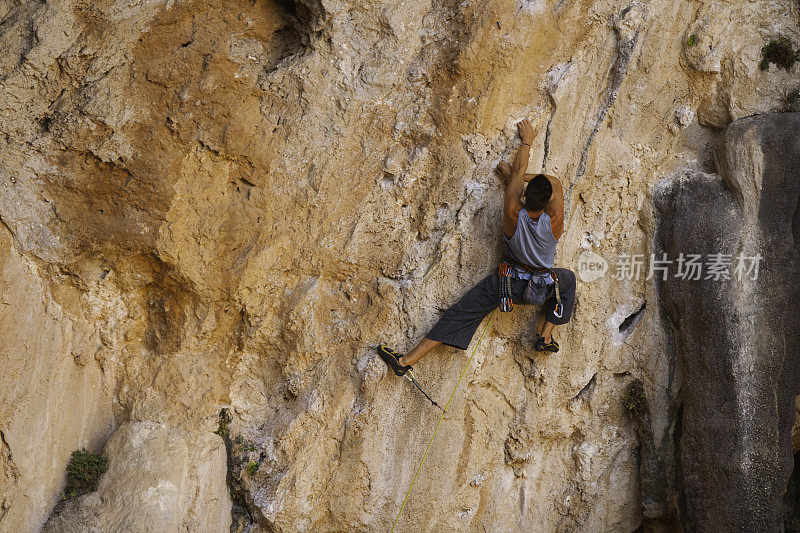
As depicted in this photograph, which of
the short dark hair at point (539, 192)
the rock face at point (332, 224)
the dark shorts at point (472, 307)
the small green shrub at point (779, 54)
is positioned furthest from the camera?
the small green shrub at point (779, 54)

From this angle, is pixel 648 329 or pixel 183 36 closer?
pixel 183 36

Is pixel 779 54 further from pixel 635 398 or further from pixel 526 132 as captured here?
pixel 635 398

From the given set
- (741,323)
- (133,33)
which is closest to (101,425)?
(133,33)

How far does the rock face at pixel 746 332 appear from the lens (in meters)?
5.54

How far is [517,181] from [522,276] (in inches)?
29.4

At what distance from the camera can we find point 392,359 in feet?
18.0

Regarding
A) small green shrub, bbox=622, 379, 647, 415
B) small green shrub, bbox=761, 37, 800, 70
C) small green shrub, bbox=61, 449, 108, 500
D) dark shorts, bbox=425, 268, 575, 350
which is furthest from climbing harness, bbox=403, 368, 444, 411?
small green shrub, bbox=761, 37, 800, 70

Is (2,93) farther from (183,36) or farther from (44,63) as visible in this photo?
(183,36)

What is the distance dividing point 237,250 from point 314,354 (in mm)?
1074

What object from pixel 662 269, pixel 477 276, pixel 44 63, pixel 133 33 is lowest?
pixel 477 276

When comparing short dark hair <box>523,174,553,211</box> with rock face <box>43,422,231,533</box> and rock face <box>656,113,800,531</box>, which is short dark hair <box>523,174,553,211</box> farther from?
rock face <box>43,422,231,533</box>

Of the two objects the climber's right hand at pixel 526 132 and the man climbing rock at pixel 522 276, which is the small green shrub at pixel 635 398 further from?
the climber's right hand at pixel 526 132

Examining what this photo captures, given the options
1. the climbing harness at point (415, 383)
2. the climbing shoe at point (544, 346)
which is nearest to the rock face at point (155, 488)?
the climbing harness at point (415, 383)

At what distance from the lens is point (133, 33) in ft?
17.6
